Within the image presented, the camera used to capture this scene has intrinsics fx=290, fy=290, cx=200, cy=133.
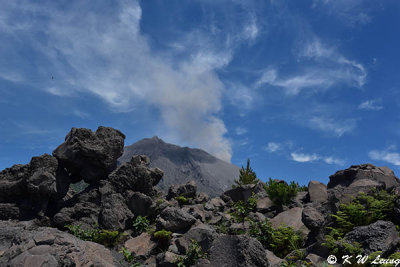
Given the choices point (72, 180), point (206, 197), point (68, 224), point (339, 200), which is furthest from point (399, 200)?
point (72, 180)

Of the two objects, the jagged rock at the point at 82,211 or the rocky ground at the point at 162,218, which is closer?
the rocky ground at the point at 162,218

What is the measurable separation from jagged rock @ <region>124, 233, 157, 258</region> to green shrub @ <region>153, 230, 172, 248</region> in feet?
1.05

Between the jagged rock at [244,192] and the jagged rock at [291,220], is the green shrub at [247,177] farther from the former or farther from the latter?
the jagged rock at [291,220]

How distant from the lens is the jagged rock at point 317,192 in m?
17.3

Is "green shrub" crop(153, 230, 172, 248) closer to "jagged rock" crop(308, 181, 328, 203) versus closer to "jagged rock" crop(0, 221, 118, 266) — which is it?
"jagged rock" crop(0, 221, 118, 266)

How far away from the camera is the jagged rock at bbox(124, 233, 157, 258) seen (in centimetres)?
1286

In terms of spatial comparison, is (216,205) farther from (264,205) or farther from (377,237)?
(377,237)

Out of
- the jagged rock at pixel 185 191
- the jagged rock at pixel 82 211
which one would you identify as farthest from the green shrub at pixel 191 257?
the jagged rock at pixel 185 191

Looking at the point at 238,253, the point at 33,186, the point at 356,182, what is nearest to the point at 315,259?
the point at 238,253

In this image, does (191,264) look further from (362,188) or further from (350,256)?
(362,188)

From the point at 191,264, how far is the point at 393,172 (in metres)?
13.9

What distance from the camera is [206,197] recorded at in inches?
853

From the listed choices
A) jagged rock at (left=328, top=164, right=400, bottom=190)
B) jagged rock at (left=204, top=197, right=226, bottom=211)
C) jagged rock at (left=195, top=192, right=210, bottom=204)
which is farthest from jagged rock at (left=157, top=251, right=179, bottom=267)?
jagged rock at (left=328, top=164, right=400, bottom=190)

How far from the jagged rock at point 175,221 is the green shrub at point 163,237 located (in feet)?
2.55
